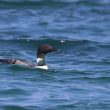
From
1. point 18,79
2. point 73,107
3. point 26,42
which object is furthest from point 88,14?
point 73,107

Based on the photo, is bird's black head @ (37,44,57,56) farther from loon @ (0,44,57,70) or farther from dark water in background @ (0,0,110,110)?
dark water in background @ (0,0,110,110)

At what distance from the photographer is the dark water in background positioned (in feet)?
65.0

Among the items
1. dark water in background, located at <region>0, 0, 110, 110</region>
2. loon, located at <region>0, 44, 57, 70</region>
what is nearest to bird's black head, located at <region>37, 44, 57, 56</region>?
loon, located at <region>0, 44, 57, 70</region>

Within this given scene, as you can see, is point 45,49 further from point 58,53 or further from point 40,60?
point 58,53

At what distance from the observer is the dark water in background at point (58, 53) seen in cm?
1980

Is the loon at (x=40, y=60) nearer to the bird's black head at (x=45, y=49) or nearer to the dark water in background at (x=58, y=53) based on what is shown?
the bird's black head at (x=45, y=49)

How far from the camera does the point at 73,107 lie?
1919cm

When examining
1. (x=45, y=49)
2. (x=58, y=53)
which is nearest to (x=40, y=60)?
(x=45, y=49)

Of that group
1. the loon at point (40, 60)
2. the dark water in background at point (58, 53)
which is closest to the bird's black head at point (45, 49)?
the loon at point (40, 60)

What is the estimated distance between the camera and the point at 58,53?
26.6 meters

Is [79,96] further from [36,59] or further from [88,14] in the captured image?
[88,14]

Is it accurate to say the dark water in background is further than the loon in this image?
No

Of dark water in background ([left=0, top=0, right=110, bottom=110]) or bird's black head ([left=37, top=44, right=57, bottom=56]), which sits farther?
bird's black head ([left=37, top=44, right=57, bottom=56])

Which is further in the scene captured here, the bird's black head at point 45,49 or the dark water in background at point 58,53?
the bird's black head at point 45,49
